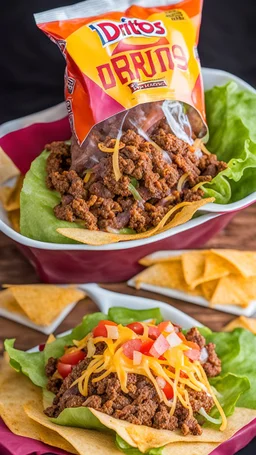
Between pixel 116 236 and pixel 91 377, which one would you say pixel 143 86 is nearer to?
pixel 116 236

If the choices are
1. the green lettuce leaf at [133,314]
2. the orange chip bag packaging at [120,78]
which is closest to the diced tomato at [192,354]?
the green lettuce leaf at [133,314]

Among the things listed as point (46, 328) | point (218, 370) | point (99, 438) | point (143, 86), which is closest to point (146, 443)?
point (99, 438)

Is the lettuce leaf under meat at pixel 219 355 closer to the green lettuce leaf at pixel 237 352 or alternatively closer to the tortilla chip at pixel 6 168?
the green lettuce leaf at pixel 237 352

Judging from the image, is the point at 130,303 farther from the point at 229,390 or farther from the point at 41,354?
the point at 229,390

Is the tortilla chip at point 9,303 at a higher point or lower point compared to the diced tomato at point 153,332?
lower

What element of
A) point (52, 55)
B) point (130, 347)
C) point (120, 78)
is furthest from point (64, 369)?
point (52, 55)

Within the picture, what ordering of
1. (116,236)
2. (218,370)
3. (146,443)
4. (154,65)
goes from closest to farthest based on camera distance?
(146,443) → (218,370) → (116,236) → (154,65)
